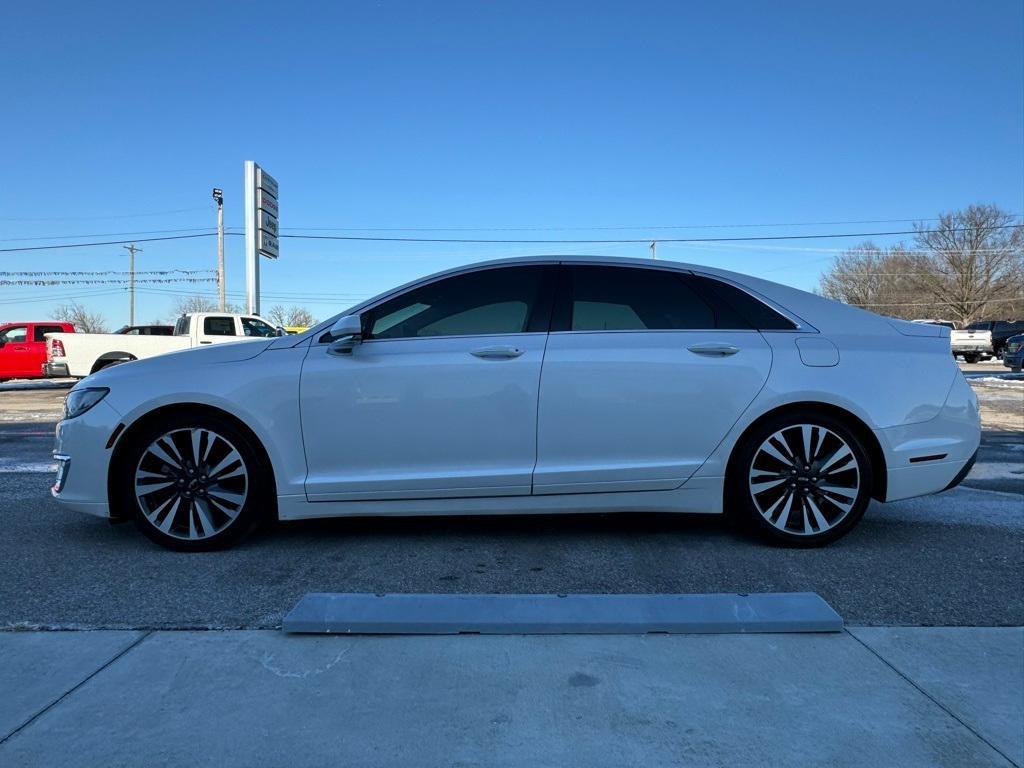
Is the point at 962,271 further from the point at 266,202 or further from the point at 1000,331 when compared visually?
the point at 266,202

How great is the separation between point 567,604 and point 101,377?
2836 millimetres

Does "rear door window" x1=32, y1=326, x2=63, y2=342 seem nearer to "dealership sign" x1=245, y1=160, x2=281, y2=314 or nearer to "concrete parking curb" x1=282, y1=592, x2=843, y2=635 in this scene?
"dealership sign" x1=245, y1=160, x2=281, y2=314

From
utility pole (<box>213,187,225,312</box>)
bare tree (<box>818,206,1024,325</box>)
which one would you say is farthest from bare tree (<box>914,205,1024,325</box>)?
utility pole (<box>213,187,225,312</box>)

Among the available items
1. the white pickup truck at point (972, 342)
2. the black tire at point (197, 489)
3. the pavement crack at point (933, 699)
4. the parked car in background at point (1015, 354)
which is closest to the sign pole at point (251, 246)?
the black tire at point (197, 489)

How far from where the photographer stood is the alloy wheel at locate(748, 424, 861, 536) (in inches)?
156

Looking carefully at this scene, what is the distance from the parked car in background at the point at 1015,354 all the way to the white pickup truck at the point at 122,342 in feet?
84.1

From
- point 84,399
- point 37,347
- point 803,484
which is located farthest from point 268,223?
point 803,484

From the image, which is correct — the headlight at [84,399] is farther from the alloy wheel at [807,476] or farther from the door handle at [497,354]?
the alloy wheel at [807,476]

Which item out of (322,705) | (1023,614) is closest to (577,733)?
(322,705)

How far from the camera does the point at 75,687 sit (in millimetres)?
2467

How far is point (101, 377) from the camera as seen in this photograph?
4035mm

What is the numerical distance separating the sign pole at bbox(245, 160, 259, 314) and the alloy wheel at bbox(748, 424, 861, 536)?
73.3ft

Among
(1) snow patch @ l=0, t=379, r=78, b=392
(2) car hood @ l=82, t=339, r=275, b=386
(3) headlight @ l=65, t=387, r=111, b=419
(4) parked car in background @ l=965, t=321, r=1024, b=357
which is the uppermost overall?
(4) parked car in background @ l=965, t=321, r=1024, b=357

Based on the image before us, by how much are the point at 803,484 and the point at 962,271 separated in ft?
226
